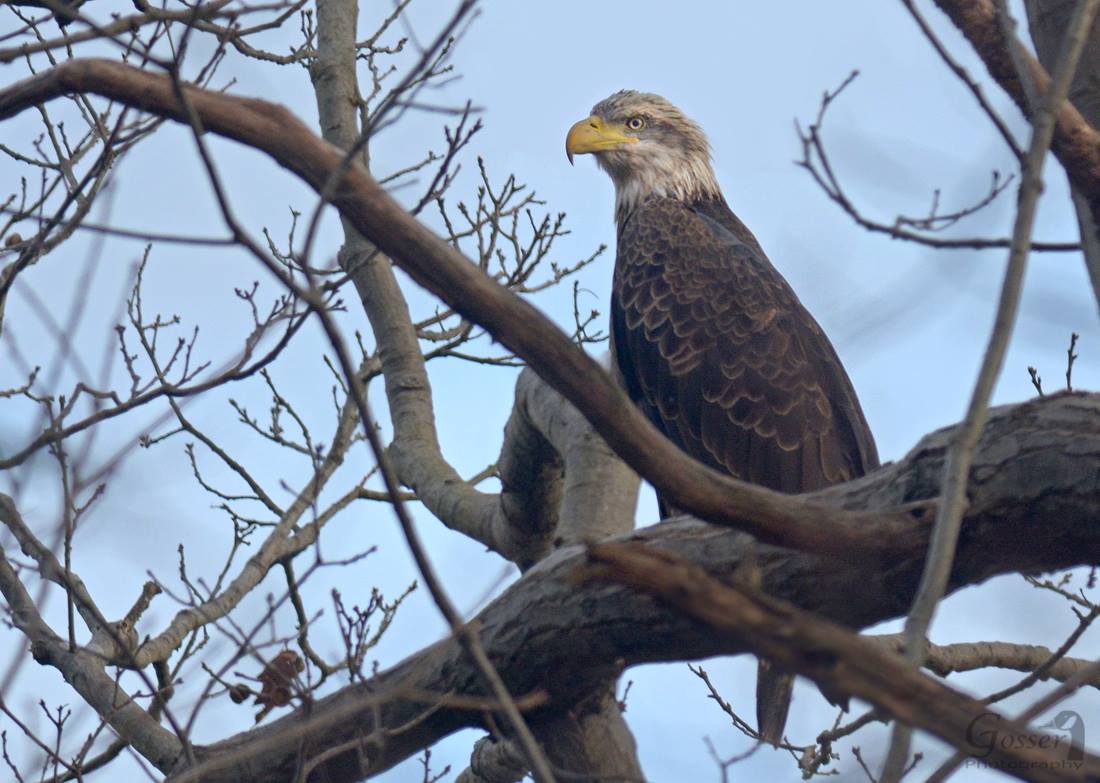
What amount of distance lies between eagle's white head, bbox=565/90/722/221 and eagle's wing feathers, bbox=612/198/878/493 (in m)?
0.84

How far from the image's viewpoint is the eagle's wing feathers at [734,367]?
17.5 feet

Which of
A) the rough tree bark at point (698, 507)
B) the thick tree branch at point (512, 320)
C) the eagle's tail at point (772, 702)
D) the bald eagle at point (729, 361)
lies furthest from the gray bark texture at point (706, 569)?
the bald eagle at point (729, 361)

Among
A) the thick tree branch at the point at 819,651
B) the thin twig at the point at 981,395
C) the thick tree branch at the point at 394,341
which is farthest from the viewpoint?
the thick tree branch at the point at 394,341

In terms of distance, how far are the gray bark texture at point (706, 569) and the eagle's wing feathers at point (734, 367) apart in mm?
2083

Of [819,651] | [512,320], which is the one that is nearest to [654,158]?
[512,320]

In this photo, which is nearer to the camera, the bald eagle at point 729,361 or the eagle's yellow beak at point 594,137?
the bald eagle at point 729,361

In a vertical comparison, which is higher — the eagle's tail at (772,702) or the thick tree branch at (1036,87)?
the thick tree branch at (1036,87)

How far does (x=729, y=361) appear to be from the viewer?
18.2ft

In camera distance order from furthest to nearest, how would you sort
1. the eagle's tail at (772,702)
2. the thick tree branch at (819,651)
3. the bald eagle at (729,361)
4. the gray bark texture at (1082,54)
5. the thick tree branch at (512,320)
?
the bald eagle at (729,361)
the eagle's tail at (772,702)
the gray bark texture at (1082,54)
the thick tree branch at (512,320)
the thick tree branch at (819,651)

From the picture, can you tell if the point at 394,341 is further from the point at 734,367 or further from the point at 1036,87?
the point at 1036,87

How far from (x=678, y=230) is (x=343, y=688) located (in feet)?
10.6

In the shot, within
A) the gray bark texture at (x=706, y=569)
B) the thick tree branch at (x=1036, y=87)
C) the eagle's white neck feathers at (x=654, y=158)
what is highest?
the eagle's white neck feathers at (x=654, y=158)

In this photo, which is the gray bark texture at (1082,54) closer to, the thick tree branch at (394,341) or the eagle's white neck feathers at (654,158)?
the thick tree branch at (394,341)

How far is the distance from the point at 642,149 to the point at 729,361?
5.89 feet
